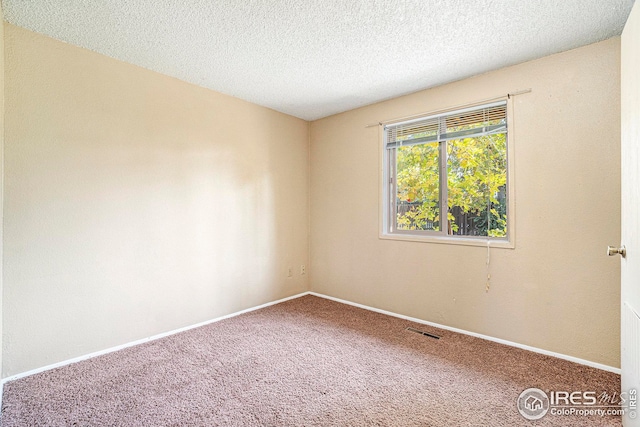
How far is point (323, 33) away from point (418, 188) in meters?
1.83

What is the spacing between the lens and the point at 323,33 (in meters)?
2.05

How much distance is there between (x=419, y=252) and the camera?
3.04 m

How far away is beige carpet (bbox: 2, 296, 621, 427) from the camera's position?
163 cm

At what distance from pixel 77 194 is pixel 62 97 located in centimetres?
72

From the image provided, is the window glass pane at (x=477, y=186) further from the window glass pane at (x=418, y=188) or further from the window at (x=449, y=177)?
the window glass pane at (x=418, y=188)

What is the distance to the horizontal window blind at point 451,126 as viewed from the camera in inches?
103

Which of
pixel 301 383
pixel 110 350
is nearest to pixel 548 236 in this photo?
pixel 301 383

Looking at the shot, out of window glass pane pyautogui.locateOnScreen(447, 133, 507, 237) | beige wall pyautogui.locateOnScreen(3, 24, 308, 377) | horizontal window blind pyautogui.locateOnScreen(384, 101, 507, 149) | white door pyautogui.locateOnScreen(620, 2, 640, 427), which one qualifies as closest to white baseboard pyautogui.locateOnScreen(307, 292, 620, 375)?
white door pyautogui.locateOnScreen(620, 2, 640, 427)

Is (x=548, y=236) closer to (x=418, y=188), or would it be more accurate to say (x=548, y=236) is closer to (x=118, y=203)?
(x=418, y=188)

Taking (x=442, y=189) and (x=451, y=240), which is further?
(x=442, y=189)

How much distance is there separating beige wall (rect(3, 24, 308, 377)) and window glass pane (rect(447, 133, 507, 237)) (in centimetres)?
211

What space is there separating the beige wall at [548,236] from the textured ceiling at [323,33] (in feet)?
0.76

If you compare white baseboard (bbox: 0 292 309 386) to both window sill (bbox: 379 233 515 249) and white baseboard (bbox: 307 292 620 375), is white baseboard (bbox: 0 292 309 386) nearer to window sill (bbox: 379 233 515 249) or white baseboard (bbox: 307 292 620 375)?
white baseboard (bbox: 307 292 620 375)

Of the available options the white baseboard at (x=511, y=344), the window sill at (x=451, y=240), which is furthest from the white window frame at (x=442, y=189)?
the white baseboard at (x=511, y=344)
